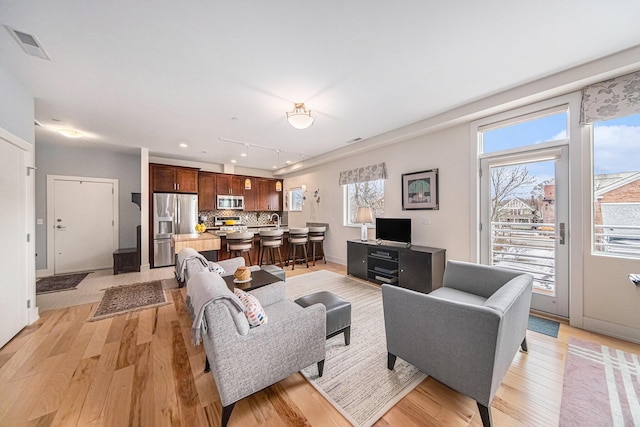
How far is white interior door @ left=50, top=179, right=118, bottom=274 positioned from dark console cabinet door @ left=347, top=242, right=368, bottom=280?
18.5 ft

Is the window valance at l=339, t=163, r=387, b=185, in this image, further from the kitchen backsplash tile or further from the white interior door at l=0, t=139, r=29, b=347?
the white interior door at l=0, t=139, r=29, b=347

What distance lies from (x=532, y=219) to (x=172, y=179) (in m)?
7.01

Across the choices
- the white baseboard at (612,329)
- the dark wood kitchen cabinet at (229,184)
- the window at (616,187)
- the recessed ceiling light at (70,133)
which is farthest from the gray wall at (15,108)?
the white baseboard at (612,329)

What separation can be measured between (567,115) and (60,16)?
4.94 m

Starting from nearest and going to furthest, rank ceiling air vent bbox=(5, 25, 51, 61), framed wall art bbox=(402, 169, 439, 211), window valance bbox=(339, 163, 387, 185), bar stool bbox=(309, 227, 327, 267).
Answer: ceiling air vent bbox=(5, 25, 51, 61)
framed wall art bbox=(402, 169, 439, 211)
window valance bbox=(339, 163, 387, 185)
bar stool bbox=(309, 227, 327, 267)

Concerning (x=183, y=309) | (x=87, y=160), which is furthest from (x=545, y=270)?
(x=87, y=160)

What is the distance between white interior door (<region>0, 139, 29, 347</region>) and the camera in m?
2.31

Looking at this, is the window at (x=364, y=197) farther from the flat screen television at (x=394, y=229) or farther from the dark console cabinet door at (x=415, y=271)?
the dark console cabinet door at (x=415, y=271)

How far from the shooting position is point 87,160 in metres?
5.16

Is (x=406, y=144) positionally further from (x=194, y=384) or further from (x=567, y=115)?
Answer: (x=194, y=384)

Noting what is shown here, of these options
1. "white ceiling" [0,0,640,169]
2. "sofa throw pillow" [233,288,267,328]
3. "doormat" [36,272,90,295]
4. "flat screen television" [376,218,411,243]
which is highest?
"white ceiling" [0,0,640,169]

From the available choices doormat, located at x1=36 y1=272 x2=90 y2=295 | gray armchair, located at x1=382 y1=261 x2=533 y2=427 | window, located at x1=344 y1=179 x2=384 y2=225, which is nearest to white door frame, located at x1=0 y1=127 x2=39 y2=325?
doormat, located at x1=36 y1=272 x2=90 y2=295

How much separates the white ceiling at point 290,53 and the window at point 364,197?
1.77m

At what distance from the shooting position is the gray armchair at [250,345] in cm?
135
